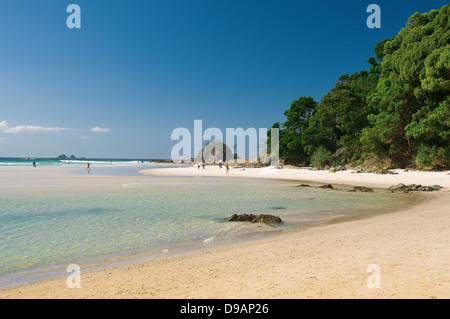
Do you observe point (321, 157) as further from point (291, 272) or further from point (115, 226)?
point (291, 272)

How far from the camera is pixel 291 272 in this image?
4969 mm

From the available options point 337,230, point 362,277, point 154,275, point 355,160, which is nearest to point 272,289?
point 362,277

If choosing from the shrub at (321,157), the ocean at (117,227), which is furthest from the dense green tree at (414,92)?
the ocean at (117,227)

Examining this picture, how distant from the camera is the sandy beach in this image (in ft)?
13.3

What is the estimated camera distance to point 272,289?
4160mm

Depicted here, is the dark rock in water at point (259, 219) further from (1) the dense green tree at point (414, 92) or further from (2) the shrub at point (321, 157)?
(2) the shrub at point (321, 157)

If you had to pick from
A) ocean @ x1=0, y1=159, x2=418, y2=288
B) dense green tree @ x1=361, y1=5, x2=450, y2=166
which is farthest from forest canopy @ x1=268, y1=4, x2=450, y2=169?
ocean @ x1=0, y1=159, x2=418, y2=288

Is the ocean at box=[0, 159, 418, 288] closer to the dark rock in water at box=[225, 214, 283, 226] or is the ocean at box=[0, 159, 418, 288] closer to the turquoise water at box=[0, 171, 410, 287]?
the turquoise water at box=[0, 171, 410, 287]

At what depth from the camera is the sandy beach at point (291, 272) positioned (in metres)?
4.06

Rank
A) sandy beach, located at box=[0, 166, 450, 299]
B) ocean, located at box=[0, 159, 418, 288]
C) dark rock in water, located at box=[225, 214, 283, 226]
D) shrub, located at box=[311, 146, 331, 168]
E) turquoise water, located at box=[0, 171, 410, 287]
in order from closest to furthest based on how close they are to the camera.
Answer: sandy beach, located at box=[0, 166, 450, 299]
ocean, located at box=[0, 159, 418, 288]
turquoise water, located at box=[0, 171, 410, 287]
dark rock in water, located at box=[225, 214, 283, 226]
shrub, located at box=[311, 146, 331, 168]

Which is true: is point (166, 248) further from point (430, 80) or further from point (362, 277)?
point (430, 80)

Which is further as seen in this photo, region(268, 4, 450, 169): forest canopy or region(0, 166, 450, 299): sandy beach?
region(268, 4, 450, 169): forest canopy

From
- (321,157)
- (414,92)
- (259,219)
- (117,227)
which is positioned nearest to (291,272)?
(259,219)

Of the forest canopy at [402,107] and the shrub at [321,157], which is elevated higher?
the forest canopy at [402,107]
